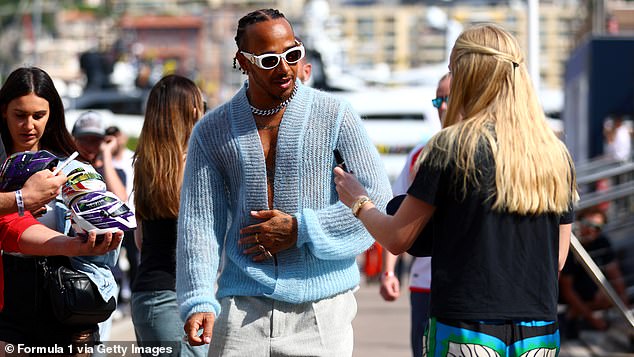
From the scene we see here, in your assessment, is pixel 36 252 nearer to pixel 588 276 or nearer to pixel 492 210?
pixel 492 210

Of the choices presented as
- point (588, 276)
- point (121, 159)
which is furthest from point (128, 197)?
point (588, 276)

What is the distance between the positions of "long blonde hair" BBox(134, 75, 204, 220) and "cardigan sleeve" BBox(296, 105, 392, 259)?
4.66 ft

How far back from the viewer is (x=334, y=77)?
60344 mm

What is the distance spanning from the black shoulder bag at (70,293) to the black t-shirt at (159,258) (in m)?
0.96

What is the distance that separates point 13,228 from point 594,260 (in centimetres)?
706

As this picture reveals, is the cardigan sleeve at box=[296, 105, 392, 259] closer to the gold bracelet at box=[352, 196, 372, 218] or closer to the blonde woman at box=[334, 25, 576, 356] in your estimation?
the gold bracelet at box=[352, 196, 372, 218]

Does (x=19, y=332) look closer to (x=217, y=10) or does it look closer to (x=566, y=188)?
(x=566, y=188)

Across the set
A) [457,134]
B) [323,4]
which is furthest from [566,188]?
[323,4]

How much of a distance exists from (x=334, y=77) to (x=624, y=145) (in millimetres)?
42070

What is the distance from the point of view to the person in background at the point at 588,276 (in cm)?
1083

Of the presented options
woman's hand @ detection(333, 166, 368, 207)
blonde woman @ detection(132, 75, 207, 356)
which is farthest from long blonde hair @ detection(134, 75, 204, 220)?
woman's hand @ detection(333, 166, 368, 207)

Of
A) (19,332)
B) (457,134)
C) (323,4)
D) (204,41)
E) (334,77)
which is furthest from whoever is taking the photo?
(204,41)

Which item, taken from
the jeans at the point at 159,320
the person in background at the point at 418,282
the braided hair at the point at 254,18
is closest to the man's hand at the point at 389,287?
the person in background at the point at 418,282

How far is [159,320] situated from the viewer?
5.70m
